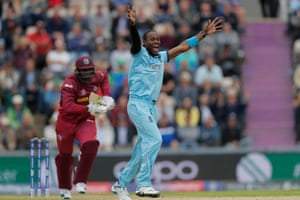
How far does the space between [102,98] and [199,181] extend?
7.47 m

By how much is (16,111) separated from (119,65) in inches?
107

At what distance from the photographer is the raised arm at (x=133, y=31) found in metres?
14.7

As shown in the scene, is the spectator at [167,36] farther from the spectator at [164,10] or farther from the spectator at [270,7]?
the spectator at [270,7]

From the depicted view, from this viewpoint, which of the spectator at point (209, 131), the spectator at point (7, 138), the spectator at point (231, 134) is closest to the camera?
the spectator at point (7, 138)

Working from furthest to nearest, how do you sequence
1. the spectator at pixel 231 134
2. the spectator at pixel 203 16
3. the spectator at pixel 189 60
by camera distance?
the spectator at pixel 203 16
the spectator at pixel 189 60
the spectator at pixel 231 134

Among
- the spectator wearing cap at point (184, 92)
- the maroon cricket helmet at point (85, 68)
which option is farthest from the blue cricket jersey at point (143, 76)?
the spectator wearing cap at point (184, 92)

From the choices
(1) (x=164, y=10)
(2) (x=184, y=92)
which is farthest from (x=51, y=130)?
(1) (x=164, y=10)

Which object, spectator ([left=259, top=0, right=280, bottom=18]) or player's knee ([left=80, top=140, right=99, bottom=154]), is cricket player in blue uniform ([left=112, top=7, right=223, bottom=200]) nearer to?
player's knee ([left=80, top=140, right=99, bottom=154])

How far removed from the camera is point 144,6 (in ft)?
89.5

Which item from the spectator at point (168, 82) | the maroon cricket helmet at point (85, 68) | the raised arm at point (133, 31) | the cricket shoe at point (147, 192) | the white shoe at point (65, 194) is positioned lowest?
the white shoe at point (65, 194)

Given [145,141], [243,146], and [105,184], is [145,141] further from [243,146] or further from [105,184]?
[243,146]

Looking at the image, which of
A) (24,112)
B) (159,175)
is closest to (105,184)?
(159,175)

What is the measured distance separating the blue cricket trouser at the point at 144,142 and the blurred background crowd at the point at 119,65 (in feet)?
26.8

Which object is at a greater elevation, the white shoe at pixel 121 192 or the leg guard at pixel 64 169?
the leg guard at pixel 64 169
